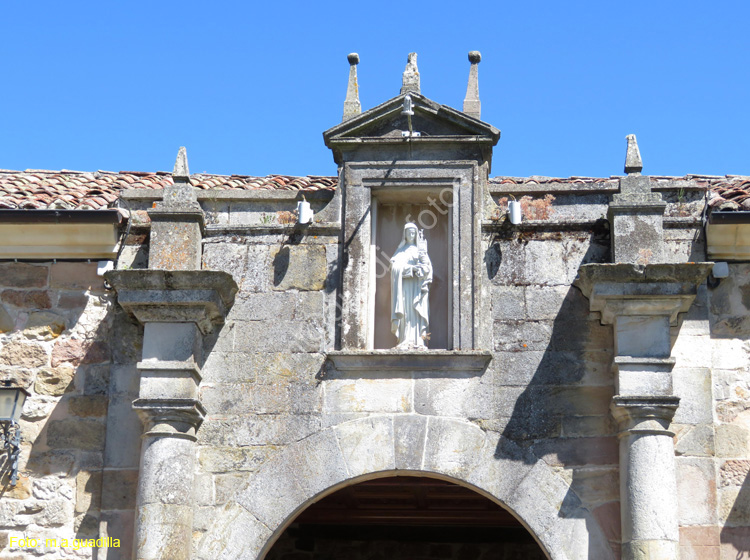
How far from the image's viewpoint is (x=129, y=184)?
9.29m

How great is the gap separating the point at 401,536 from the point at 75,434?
15.8ft

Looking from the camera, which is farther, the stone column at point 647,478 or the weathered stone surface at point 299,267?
the weathered stone surface at point 299,267

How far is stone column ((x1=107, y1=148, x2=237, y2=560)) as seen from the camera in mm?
7082

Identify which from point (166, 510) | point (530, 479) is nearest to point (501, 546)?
point (530, 479)

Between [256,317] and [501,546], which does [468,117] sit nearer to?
[256,317]

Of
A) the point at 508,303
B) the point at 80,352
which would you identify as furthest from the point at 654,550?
the point at 80,352

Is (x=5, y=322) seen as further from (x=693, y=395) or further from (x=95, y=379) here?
(x=693, y=395)

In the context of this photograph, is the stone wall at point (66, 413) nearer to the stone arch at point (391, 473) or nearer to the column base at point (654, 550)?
the stone arch at point (391, 473)

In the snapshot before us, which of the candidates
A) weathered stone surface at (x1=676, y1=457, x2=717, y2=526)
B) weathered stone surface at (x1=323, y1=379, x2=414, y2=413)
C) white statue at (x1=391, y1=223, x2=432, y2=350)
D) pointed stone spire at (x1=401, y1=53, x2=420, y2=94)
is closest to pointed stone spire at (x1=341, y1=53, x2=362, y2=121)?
pointed stone spire at (x1=401, y1=53, x2=420, y2=94)

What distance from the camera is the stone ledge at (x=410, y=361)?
7395mm

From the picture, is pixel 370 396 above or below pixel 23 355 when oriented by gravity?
below

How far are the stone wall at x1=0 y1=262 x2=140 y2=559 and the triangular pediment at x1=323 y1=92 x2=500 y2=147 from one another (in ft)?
6.62

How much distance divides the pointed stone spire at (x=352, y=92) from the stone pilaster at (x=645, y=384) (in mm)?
2016

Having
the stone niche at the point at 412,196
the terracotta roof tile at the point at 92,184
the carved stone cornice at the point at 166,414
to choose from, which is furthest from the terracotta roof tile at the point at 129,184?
the carved stone cornice at the point at 166,414
